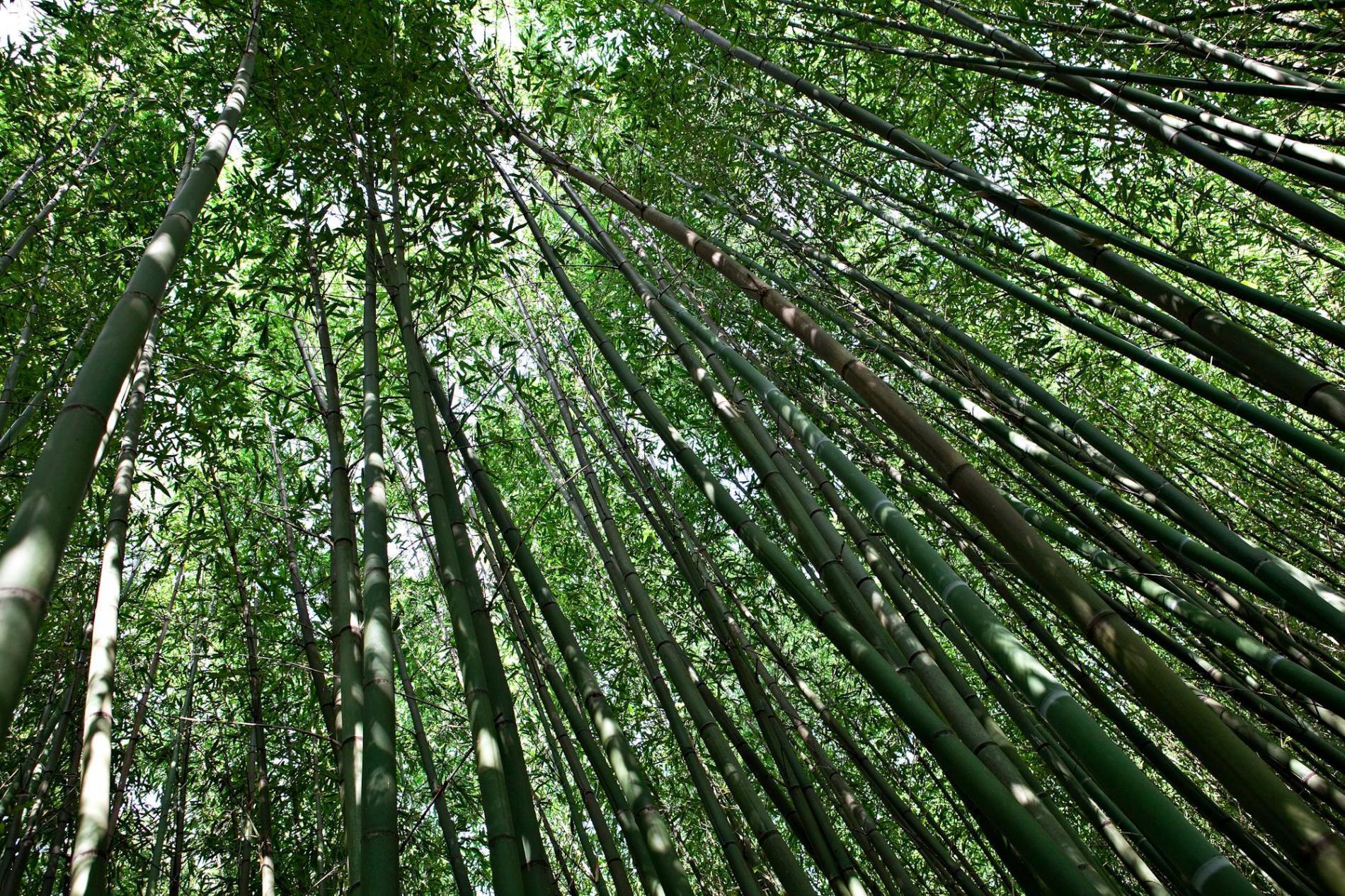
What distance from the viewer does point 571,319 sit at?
18.7 feet

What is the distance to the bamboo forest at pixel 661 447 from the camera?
62.4 inches

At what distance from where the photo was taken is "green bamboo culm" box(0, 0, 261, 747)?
2.68 ft

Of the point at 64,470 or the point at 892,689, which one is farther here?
the point at 892,689

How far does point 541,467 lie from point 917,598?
311cm

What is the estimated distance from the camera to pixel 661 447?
5410 millimetres

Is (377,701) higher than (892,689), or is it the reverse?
(377,701)

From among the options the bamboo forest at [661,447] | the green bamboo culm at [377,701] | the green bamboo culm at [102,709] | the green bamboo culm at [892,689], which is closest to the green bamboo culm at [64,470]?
the bamboo forest at [661,447]

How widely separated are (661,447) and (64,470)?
4.49 metres

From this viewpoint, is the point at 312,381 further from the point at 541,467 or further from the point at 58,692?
the point at 541,467

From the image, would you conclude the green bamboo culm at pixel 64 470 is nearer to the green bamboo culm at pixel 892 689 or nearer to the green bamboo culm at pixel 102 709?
the green bamboo culm at pixel 102 709

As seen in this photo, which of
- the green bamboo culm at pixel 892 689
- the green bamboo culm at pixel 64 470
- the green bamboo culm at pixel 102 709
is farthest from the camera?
the green bamboo culm at pixel 102 709

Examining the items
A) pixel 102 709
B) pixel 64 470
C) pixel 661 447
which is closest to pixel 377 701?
pixel 64 470

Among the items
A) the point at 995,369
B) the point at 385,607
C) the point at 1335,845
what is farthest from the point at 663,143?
the point at 1335,845

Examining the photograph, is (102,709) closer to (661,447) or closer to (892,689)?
(892,689)
